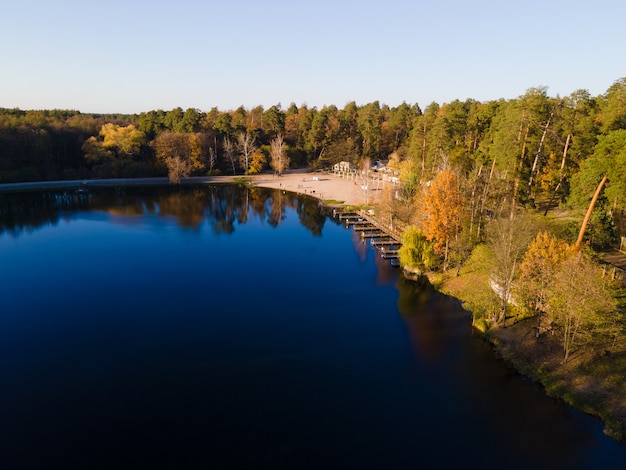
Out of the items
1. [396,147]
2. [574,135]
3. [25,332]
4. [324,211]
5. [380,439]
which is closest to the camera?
[380,439]

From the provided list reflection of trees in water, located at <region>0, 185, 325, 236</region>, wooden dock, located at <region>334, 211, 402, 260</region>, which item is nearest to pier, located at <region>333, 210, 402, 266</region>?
wooden dock, located at <region>334, 211, 402, 260</region>

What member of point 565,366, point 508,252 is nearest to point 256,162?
point 508,252

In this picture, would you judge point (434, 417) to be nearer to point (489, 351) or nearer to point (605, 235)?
point (489, 351)

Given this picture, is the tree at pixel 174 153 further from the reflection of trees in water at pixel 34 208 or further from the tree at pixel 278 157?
the tree at pixel 278 157

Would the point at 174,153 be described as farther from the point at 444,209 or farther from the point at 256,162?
the point at 444,209

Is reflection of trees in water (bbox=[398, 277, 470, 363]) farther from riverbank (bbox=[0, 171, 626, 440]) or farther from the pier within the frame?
the pier

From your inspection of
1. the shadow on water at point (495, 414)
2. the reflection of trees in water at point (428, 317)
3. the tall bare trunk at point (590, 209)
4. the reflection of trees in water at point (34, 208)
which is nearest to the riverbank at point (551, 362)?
the shadow on water at point (495, 414)

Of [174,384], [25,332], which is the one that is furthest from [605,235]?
[25,332]
